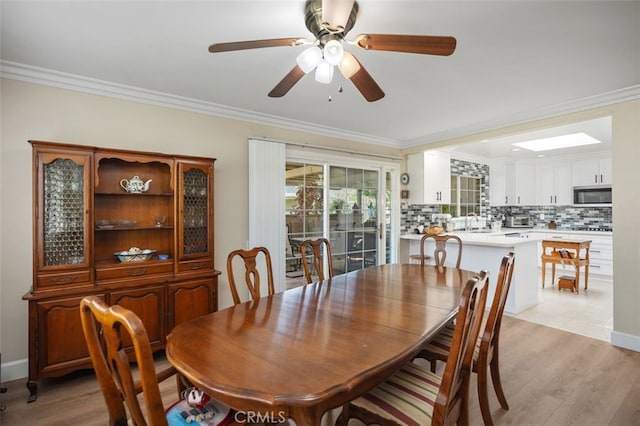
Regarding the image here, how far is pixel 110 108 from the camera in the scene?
2.85 metres

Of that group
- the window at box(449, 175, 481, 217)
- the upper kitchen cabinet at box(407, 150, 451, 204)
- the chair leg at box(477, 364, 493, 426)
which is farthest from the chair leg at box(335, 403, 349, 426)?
the window at box(449, 175, 481, 217)

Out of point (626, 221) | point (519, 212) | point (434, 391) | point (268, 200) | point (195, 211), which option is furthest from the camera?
point (519, 212)

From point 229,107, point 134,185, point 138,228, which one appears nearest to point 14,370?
point 138,228

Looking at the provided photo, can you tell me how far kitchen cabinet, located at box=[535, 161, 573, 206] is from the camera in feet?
21.5

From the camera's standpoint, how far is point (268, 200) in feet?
12.1

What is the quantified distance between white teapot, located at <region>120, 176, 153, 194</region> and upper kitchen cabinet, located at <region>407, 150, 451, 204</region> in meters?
4.02

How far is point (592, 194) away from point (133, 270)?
25.9 ft

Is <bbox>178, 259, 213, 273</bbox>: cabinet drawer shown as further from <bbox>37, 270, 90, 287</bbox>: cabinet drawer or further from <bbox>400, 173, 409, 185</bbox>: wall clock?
<bbox>400, 173, 409, 185</bbox>: wall clock

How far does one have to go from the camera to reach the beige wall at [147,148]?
2.48 meters

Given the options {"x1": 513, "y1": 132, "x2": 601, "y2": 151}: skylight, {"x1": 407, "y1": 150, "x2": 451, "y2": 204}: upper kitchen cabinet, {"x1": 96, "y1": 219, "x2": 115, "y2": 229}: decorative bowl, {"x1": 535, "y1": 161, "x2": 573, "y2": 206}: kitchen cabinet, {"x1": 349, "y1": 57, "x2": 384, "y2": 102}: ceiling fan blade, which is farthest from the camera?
{"x1": 535, "y1": 161, "x2": 573, "y2": 206}: kitchen cabinet

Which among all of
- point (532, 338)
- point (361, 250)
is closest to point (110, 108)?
point (361, 250)

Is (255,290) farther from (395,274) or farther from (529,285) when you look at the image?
(529,285)

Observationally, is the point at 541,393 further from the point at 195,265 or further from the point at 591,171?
the point at 591,171

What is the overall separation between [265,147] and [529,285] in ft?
12.8
